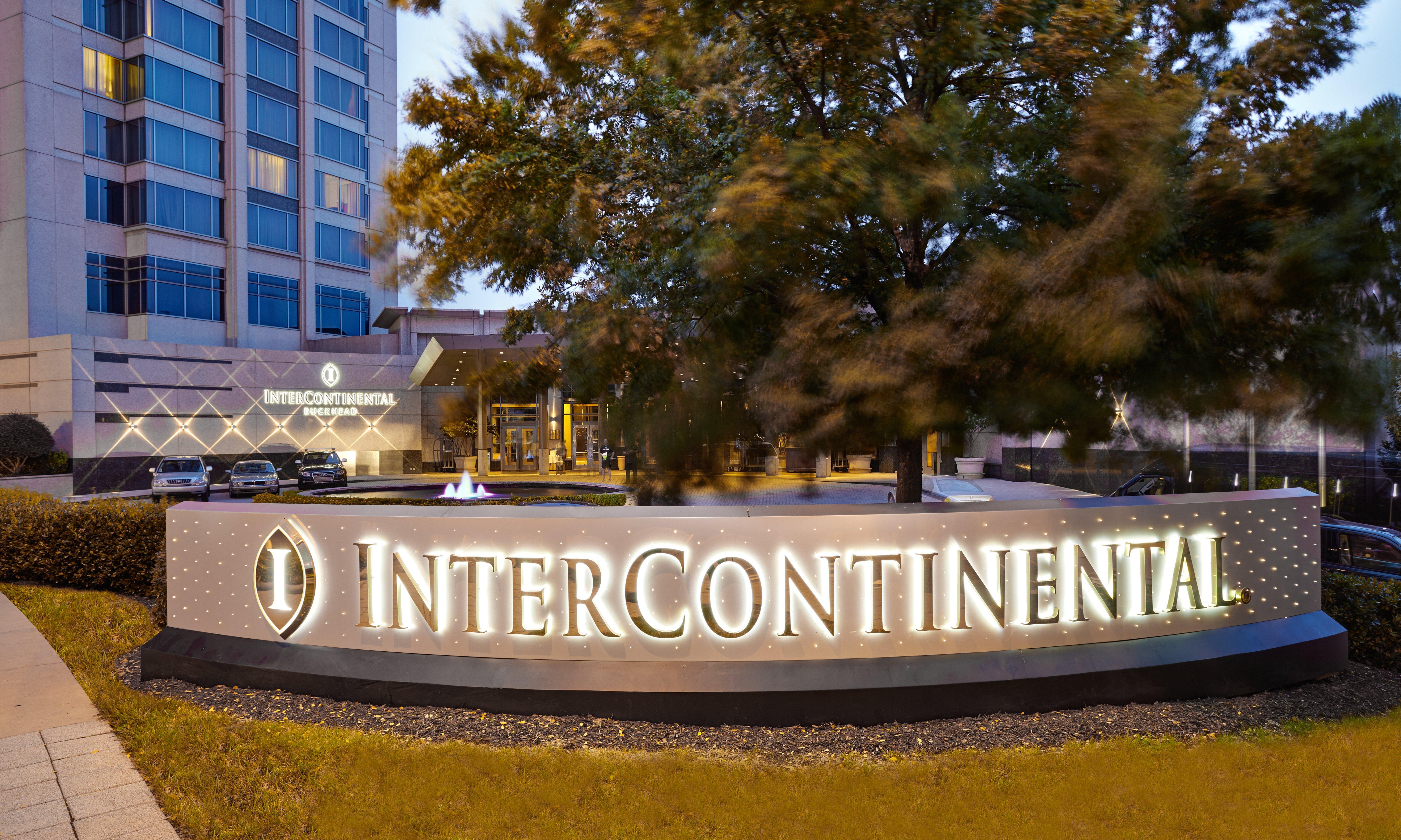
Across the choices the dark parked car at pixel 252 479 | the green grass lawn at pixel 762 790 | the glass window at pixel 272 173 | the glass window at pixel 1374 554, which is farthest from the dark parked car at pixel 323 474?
the glass window at pixel 1374 554

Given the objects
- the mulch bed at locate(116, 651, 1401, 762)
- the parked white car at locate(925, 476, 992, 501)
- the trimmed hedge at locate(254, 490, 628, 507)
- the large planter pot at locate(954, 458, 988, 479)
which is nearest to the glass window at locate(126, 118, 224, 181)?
the trimmed hedge at locate(254, 490, 628, 507)

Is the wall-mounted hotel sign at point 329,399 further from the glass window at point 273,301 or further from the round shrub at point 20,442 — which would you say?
the round shrub at point 20,442

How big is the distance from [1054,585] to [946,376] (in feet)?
6.07

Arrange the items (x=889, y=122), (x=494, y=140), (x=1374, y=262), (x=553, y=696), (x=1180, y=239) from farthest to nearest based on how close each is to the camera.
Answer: (x=494, y=140), (x=553, y=696), (x=889, y=122), (x=1180, y=239), (x=1374, y=262)

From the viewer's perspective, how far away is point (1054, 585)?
5461 mm

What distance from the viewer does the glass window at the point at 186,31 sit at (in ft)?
122

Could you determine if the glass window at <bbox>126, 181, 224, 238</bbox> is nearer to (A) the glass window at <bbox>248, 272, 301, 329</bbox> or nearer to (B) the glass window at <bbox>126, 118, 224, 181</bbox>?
(B) the glass window at <bbox>126, 118, 224, 181</bbox>

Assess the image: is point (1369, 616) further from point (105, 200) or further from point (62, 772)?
point (105, 200)

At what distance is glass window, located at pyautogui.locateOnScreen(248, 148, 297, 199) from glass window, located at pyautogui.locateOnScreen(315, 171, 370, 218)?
1.37m

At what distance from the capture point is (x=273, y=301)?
41812 mm

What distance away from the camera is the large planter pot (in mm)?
35094

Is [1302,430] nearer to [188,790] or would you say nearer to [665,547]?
[665,547]

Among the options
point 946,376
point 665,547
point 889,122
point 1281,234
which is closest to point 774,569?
point 665,547

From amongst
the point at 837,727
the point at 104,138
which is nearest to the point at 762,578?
the point at 837,727
